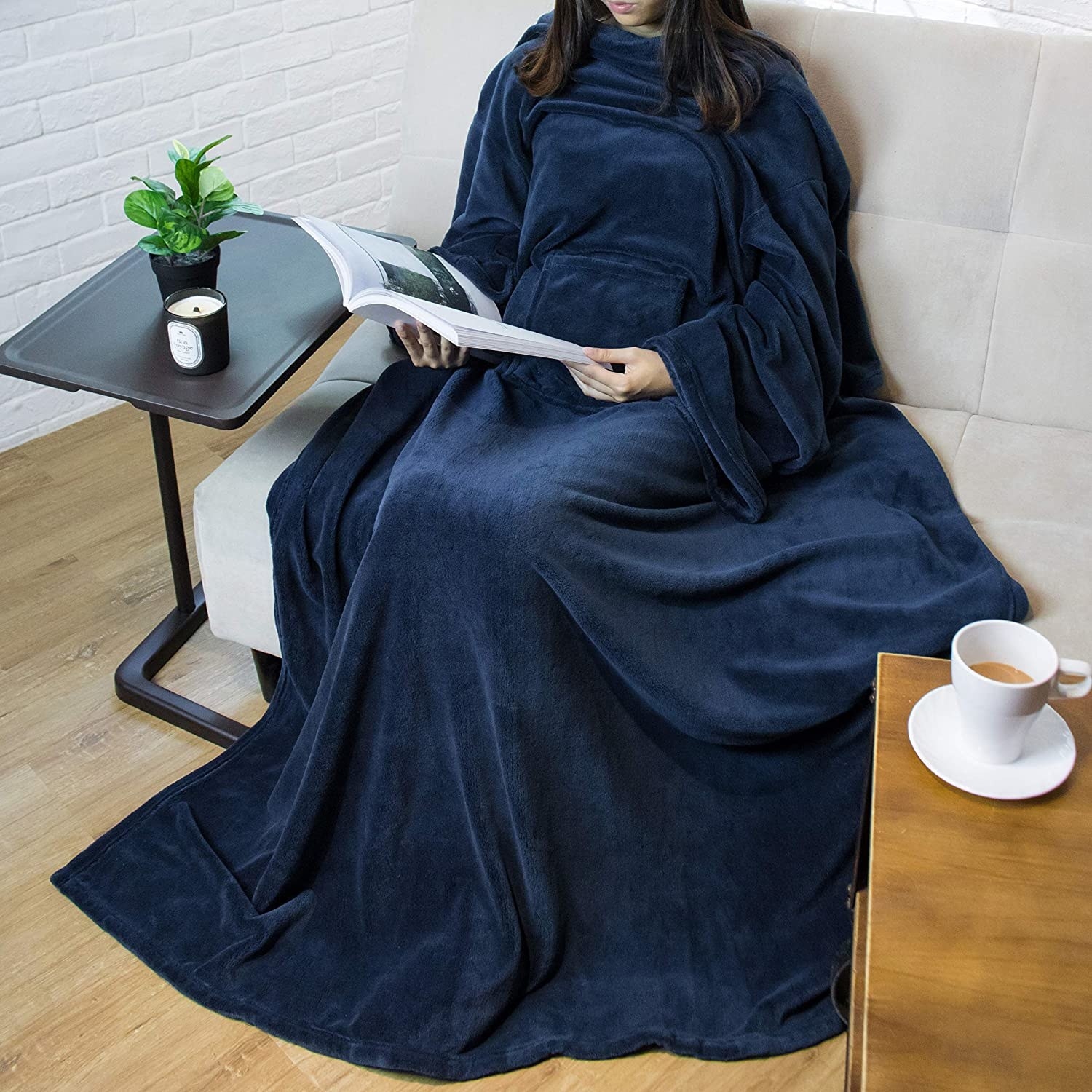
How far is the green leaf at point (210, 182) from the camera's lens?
5.06ft

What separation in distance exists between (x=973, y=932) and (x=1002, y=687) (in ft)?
0.62

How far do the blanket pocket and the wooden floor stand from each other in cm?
72

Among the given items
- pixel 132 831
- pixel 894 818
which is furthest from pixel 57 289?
pixel 894 818

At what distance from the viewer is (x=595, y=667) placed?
1408 mm

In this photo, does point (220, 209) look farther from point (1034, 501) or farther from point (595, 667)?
point (1034, 501)

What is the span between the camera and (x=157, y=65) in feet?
7.84

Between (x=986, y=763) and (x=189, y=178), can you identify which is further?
(x=189, y=178)

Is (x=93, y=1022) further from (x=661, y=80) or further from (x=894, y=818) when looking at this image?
(x=661, y=80)

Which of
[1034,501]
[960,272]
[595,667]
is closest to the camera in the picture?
[595,667]

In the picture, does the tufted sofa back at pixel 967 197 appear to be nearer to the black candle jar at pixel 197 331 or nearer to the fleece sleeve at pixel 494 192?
the fleece sleeve at pixel 494 192

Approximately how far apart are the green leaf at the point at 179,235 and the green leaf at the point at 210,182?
45mm

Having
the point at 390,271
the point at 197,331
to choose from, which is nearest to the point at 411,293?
the point at 390,271

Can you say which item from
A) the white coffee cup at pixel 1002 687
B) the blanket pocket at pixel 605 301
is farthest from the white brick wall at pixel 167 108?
the white coffee cup at pixel 1002 687

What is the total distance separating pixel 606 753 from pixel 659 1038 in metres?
0.31
